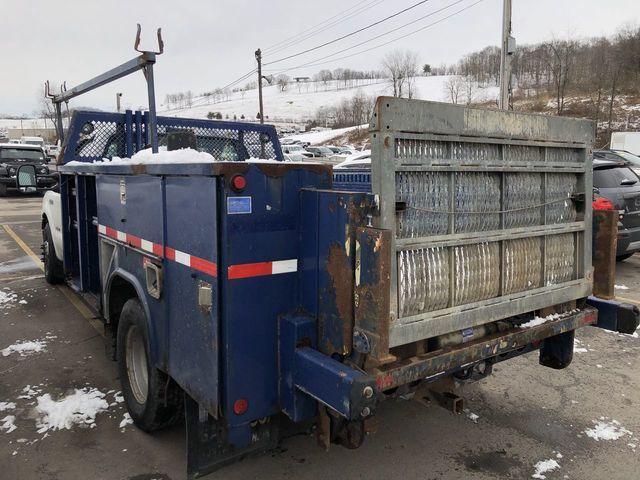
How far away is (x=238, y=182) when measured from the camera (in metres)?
2.53

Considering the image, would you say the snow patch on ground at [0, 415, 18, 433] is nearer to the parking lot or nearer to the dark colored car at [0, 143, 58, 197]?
the parking lot

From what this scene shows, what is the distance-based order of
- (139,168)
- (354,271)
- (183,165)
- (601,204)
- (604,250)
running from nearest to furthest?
(354,271), (183,165), (139,168), (604,250), (601,204)

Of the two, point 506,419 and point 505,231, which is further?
point 506,419

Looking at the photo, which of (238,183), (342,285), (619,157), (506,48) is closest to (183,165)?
(238,183)

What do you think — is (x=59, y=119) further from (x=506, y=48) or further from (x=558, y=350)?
(x=506, y=48)

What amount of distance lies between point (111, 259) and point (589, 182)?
3.49 metres

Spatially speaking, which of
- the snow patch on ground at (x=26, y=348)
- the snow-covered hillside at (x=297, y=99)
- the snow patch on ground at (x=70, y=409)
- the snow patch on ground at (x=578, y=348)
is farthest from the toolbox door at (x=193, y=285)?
the snow-covered hillside at (x=297, y=99)

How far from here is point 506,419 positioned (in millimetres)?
4012

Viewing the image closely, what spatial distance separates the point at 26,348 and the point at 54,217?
202 cm

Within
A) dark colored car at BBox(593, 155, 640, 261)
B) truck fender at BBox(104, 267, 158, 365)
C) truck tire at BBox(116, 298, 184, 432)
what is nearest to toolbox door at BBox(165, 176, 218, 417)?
truck fender at BBox(104, 267, 158, 365)

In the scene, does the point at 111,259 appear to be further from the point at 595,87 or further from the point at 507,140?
the point at 595,87

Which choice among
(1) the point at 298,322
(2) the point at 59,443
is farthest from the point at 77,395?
(1) the point at 298,322

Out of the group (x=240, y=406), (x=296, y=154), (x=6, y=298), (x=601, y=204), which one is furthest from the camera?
(x=296, y=154)

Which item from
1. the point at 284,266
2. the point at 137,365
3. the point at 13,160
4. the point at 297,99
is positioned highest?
the point at 297,99
